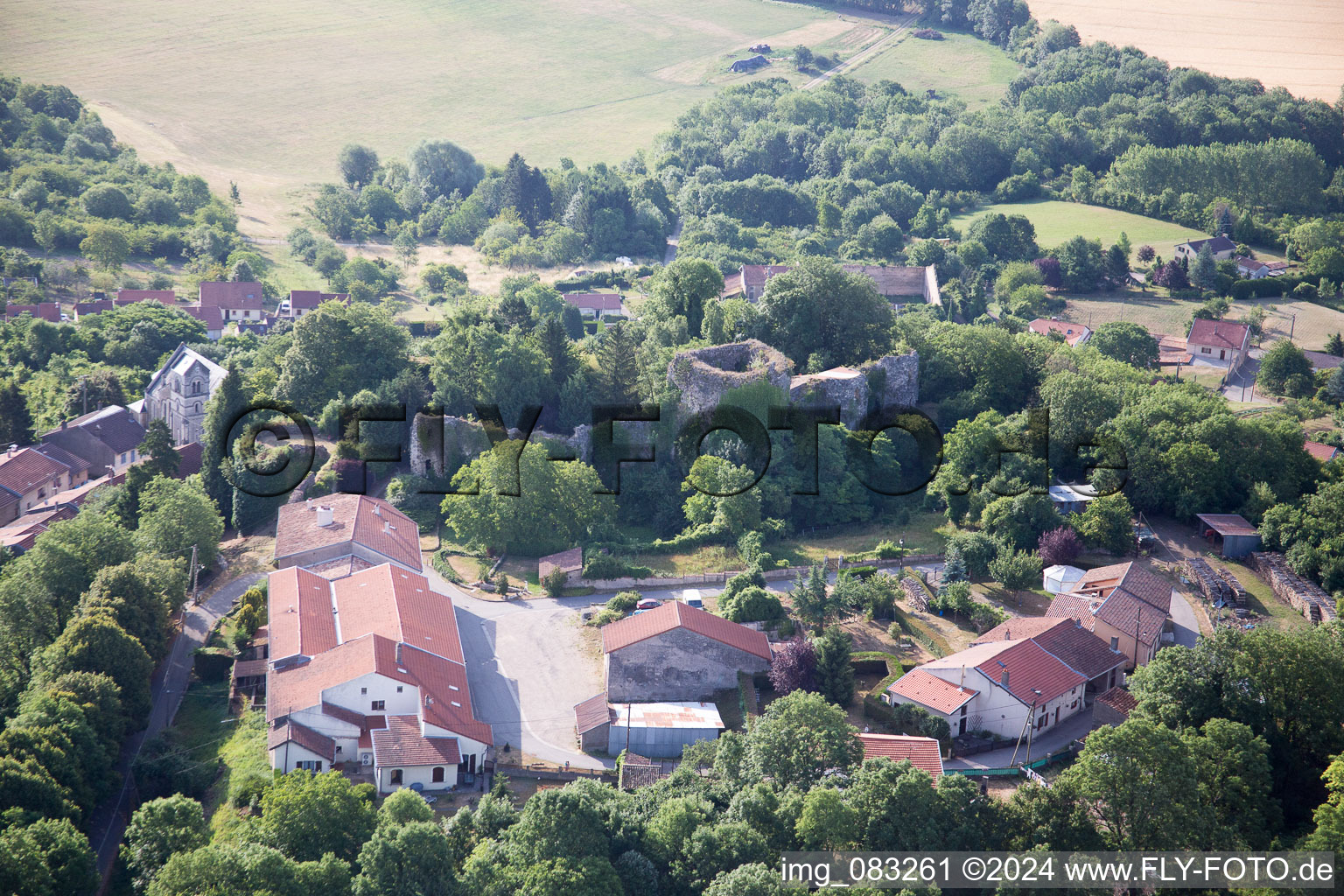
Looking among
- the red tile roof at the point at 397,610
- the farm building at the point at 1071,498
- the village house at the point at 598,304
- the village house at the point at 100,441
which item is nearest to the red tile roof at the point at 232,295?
the village house at the point at 100,441

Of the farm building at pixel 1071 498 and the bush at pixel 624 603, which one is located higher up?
the farm building at pixel 1071 498

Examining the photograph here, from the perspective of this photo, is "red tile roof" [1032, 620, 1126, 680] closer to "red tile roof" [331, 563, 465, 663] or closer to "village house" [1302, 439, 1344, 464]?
"village house" [1302, 439, 1344, 464]

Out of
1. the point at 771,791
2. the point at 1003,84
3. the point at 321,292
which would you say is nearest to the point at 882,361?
the point at 771,791

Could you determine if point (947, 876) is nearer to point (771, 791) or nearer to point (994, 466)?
point (771, 791)

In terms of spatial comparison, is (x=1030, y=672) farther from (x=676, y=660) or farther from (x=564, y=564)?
(x=564, y=564)

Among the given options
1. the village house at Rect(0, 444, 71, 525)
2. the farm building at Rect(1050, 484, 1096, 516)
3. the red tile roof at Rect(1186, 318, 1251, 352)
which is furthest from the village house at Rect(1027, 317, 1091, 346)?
the village house at Rect(0, 444, 71, 525)

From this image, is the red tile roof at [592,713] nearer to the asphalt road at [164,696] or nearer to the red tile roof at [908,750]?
the red tile roof at [908,750]

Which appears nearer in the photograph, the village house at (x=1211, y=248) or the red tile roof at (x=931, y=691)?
the red tile roof at (x=931, y=691)
